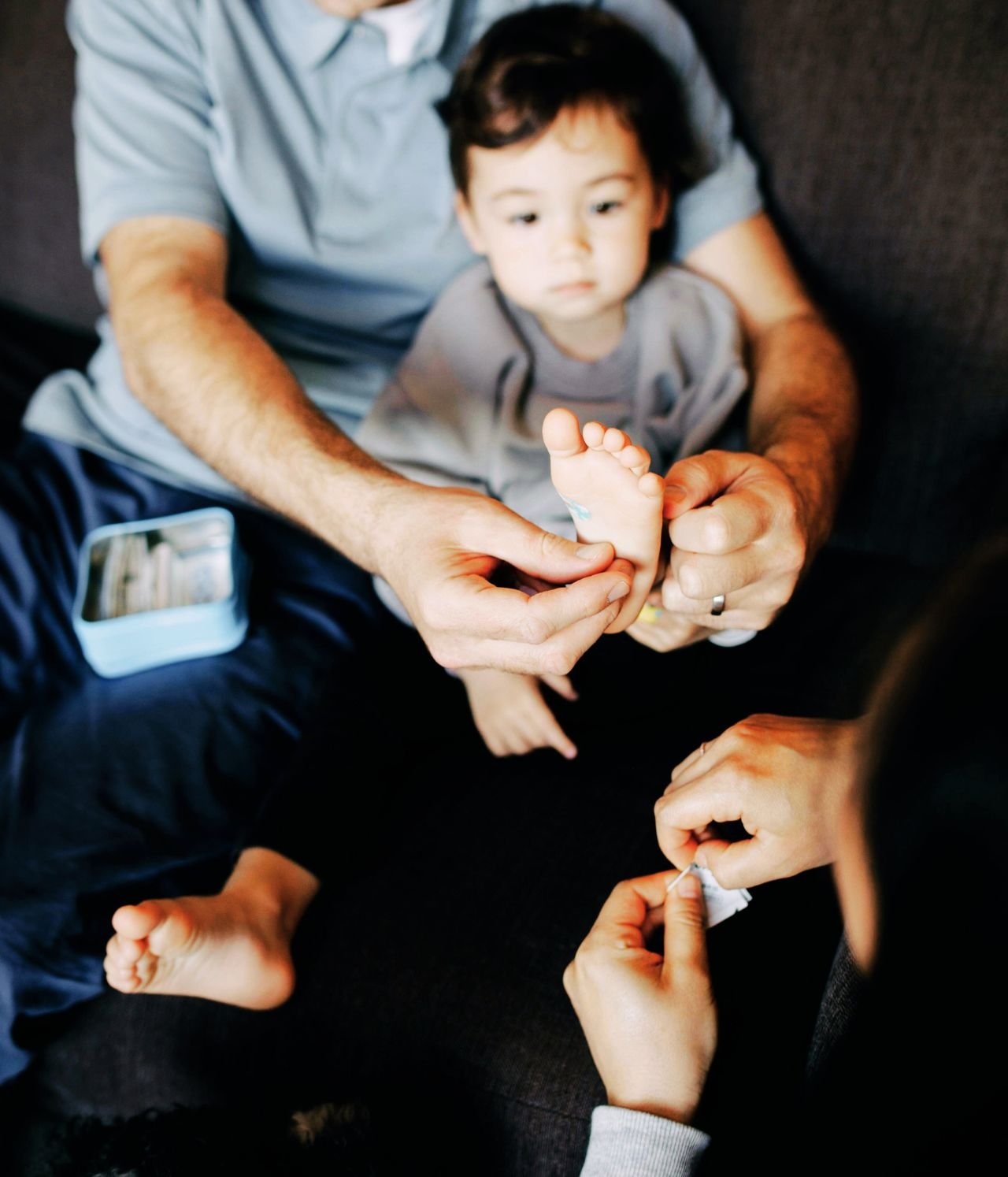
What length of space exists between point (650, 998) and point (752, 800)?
135mm

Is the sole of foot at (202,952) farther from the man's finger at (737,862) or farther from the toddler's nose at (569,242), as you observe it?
the toddler's nose at (569,242)

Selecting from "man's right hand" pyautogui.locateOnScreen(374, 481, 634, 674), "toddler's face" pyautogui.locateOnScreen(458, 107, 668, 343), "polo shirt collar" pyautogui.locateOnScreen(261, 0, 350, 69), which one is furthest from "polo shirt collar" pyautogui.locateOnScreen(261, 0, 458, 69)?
"man's right hand" pyautogui.locateOnScreen(374, 481, 634, 674)

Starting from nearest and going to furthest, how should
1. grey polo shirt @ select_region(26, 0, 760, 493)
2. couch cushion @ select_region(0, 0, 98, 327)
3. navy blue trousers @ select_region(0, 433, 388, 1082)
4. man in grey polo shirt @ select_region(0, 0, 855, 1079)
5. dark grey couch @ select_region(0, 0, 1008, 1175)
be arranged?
dark grey couch @ select_region(0, 0, 1008, 1175) < navy blue trousers @ select_region(0, 433, 388, 1082) < man in grey polo shirt @ select_region(0, 0, 855, 1079) < grey polo shirt @ select_region(26, 0, 760, 493) < couch cushion @ select_region(0, 0, 98, 327)

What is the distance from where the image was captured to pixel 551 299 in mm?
924

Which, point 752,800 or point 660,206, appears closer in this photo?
point 752,800

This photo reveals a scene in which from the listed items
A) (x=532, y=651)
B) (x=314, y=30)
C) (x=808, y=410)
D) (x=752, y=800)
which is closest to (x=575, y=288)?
(x=808, y=410)

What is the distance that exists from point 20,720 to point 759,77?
3.19 feet

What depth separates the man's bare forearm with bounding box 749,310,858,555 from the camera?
762 mm

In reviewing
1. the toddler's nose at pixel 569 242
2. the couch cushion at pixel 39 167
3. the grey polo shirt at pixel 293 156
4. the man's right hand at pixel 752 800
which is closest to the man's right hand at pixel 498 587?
the man's right hand at pixel 752 800

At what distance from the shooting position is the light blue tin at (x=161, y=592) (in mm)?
833

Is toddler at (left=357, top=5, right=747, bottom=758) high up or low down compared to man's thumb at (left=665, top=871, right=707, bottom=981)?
up

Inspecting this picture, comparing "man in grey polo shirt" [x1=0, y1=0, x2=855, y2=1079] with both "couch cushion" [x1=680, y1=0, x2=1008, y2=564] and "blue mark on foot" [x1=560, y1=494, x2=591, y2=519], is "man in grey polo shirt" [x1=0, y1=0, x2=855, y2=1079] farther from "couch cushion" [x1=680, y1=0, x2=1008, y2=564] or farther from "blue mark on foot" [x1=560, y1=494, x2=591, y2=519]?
"blue mark on foot" [x1=560, y1=494, x2=591, y2=519]

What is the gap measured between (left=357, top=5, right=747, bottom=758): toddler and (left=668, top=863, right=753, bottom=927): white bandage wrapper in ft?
0.83

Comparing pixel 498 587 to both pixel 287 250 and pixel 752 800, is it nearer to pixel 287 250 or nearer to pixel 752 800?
pixel 752 800
